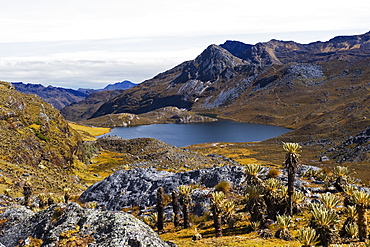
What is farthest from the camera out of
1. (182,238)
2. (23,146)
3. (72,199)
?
(23,146)

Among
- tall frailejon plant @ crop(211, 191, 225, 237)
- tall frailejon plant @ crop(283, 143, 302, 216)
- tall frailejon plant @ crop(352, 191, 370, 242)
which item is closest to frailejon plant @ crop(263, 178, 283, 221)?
tall frailejon plant @ crop(283, 143, 302, 216)

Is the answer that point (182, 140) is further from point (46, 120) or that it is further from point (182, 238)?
point (182, 238)

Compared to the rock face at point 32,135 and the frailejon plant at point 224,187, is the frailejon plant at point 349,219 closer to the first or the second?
the frailejon plant at point 224,187

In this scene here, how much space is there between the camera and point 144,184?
4044 centimetres

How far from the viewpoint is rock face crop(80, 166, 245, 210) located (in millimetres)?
37938

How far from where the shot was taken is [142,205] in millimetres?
37406

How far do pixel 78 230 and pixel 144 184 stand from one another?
28.3 meters

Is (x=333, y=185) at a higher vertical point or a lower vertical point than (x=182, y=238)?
higher

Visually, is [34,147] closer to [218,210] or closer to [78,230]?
[218,210]

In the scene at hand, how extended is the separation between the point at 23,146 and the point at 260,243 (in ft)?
186

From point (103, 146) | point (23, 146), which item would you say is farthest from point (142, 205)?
point (103, 146)

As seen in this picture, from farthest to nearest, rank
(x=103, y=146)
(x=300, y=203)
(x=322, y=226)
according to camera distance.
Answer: (x=103, y=146) → (x=300, y=203) → (x=322, y=226)

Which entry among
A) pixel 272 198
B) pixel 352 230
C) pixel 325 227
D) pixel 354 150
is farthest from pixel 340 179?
pixel 354 150

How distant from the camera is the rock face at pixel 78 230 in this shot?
36.6 ft
